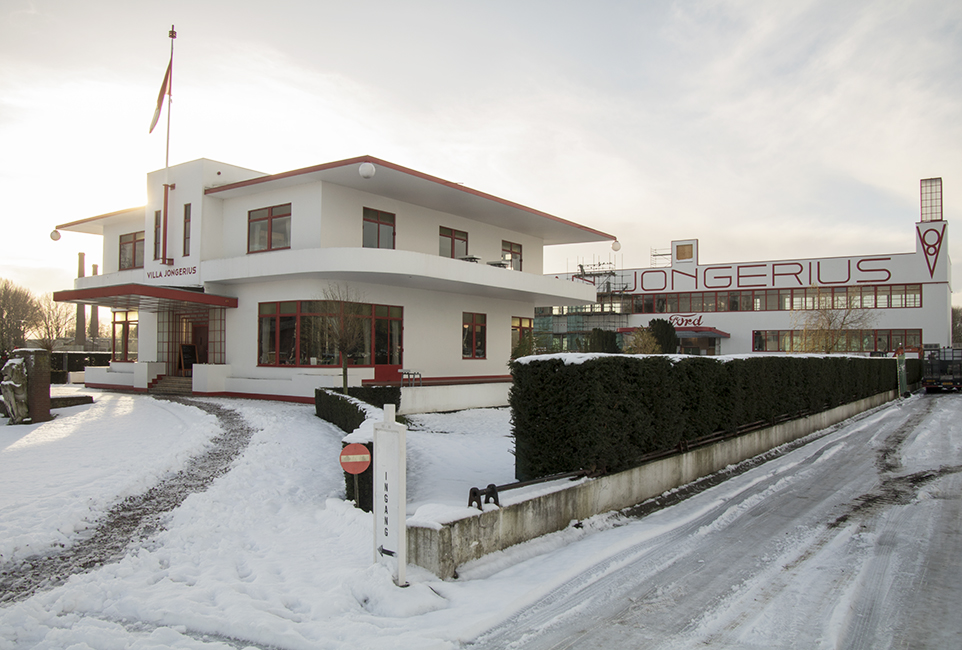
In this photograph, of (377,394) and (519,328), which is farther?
(519,328)

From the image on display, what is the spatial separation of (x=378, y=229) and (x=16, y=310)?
58534mm

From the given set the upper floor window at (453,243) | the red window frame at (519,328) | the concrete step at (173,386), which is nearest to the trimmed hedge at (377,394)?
the upper floor window at (453,243)

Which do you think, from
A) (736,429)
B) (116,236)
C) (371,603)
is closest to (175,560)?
(371,603)

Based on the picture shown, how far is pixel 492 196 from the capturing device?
78.7 feet

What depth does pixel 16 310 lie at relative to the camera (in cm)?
6272

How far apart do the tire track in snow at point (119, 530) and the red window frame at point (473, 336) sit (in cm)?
1579

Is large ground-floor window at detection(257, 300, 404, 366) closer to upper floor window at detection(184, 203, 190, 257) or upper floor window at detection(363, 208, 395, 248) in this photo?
upper floor window at detection(363, 208, 395, 248)

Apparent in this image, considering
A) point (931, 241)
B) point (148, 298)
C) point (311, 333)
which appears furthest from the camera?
point (931, 241)

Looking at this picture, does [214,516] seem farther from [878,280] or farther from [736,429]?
[878,280]

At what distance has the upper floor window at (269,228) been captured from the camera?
22.1 m

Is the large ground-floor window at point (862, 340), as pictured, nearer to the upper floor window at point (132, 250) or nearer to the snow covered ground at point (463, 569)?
the snow covered ground at point (463, 569)

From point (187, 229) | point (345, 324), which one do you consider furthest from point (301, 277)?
point (187, 229)

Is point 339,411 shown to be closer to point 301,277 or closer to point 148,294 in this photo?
point 301,277

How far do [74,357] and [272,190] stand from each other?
26.1 meters
